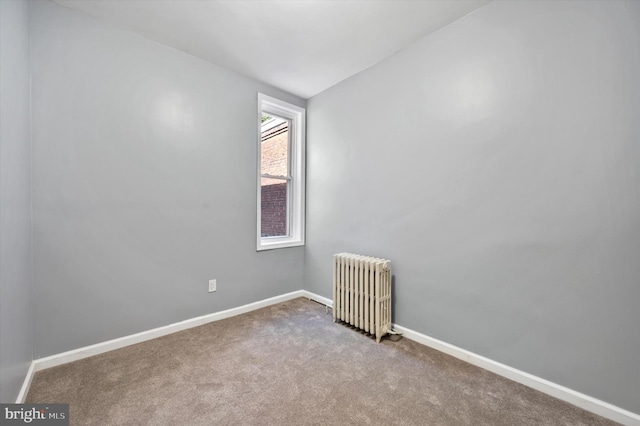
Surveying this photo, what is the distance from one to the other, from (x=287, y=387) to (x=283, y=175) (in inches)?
99.7

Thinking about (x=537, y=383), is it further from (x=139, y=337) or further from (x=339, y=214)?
(x=139, y=337)

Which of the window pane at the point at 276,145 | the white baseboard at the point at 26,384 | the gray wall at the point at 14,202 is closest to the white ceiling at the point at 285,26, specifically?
the gray wall at the point at 14,202

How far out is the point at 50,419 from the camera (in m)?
1.39

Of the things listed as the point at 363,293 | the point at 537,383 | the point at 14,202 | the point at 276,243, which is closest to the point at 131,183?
the point at 14,202

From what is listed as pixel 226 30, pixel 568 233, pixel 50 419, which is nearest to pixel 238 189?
pixel 226 30

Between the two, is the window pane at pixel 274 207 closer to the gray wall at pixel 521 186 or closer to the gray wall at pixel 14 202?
the gray wall at pixel 521 186

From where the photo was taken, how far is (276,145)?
12.1ft

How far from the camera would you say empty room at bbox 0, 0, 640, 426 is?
1527 mm

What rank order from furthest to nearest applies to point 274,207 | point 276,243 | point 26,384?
point 274,207 → point 276,243 → point 26,384

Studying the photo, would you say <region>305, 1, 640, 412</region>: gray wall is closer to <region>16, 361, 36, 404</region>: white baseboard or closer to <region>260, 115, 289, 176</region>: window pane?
<region>260, 115, 289, 176</region>: window pane

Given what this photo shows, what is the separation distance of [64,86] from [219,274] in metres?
2.03

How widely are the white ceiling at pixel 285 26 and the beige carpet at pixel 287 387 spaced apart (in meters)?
2.72

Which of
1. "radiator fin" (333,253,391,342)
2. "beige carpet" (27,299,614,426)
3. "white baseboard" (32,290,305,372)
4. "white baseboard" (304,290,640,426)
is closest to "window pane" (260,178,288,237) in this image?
"white baseboard" (32,290,305,372)

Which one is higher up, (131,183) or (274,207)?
(131,183)
